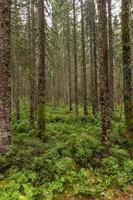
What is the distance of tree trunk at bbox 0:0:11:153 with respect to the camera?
374 inches

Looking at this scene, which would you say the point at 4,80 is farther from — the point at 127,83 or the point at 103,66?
the point at 127,83

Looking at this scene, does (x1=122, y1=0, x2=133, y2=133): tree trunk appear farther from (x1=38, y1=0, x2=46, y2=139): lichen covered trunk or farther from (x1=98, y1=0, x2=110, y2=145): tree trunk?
(x1=38, y1=0, x2=46, y2=139): lichen covered trunk

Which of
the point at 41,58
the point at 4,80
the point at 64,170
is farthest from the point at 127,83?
the point at 4,80

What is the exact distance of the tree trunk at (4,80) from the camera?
950 cm

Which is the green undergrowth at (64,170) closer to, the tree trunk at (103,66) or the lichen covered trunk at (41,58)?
the tree trunk at (103,66)

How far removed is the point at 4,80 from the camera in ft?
31.1

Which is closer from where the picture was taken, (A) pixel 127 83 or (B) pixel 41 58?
(B) pixel 41 58

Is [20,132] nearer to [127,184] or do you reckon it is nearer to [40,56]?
[40,56]

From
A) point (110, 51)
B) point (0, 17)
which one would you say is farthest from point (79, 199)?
point (110, 51)

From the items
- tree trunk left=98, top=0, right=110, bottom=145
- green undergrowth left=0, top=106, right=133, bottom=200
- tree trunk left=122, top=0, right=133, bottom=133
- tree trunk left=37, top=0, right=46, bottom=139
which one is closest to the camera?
green undergrowth left=0, top=106, right=133, bottom=200

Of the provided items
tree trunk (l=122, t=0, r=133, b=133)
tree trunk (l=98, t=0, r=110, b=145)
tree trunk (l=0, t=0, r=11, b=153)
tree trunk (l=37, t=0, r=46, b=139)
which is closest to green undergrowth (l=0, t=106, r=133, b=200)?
tree trunk (l=0, t=0, r=11, b=153)

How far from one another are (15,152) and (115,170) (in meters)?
3.24

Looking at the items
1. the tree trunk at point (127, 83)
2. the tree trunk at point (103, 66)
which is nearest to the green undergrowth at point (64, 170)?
the tree trunk at point (103, 66)

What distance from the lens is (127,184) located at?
9.26m
